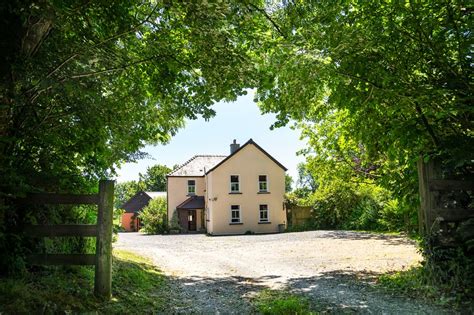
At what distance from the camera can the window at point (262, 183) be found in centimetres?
3562

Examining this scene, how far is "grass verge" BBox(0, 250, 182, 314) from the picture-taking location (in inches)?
186

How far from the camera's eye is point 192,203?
3831cm

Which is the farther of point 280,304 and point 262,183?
point 262,183

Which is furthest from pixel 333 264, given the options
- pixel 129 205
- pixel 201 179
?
pixel 129 205

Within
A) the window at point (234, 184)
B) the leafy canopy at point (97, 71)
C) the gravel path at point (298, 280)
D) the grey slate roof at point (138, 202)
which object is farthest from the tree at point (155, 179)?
the leafy canopy at point (97, 71)

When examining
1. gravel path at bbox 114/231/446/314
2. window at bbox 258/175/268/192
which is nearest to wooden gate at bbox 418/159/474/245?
gravel path at bbox 114/231/446/314

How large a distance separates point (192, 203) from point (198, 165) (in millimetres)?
4686

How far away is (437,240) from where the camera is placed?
6957 mm

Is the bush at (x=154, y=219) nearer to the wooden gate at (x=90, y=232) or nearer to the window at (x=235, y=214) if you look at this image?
the window at (x=235, y=214)

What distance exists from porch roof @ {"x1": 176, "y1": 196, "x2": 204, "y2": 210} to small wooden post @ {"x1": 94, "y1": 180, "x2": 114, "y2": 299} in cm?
3192

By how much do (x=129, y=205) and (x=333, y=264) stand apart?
170 feet

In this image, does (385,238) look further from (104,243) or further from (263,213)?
(104,243)

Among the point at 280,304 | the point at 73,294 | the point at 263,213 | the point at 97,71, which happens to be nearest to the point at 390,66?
the point at 280,304

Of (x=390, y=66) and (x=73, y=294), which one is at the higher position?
(x=390, y=66)
